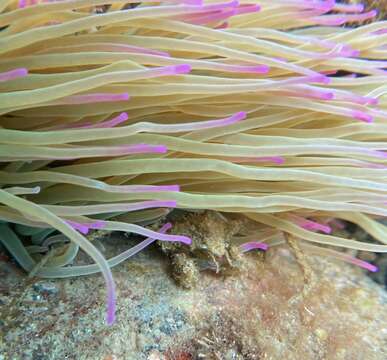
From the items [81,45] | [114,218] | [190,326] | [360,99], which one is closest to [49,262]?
[114,218]

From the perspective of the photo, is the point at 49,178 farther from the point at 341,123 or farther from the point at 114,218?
the point at 341,123

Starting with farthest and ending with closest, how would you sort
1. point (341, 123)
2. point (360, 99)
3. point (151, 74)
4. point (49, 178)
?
point (341, 123) → point (360, 99) → point (49, 178) → point (151, 74)

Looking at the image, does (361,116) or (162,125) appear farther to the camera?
(361,116)

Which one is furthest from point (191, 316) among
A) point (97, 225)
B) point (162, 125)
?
point (162, 125)

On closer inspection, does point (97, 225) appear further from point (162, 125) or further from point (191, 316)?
point (191, 316)

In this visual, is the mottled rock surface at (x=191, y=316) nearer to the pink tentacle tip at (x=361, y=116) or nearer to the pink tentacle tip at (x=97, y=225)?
the pink tentacle tip at (x=97, y=225)
